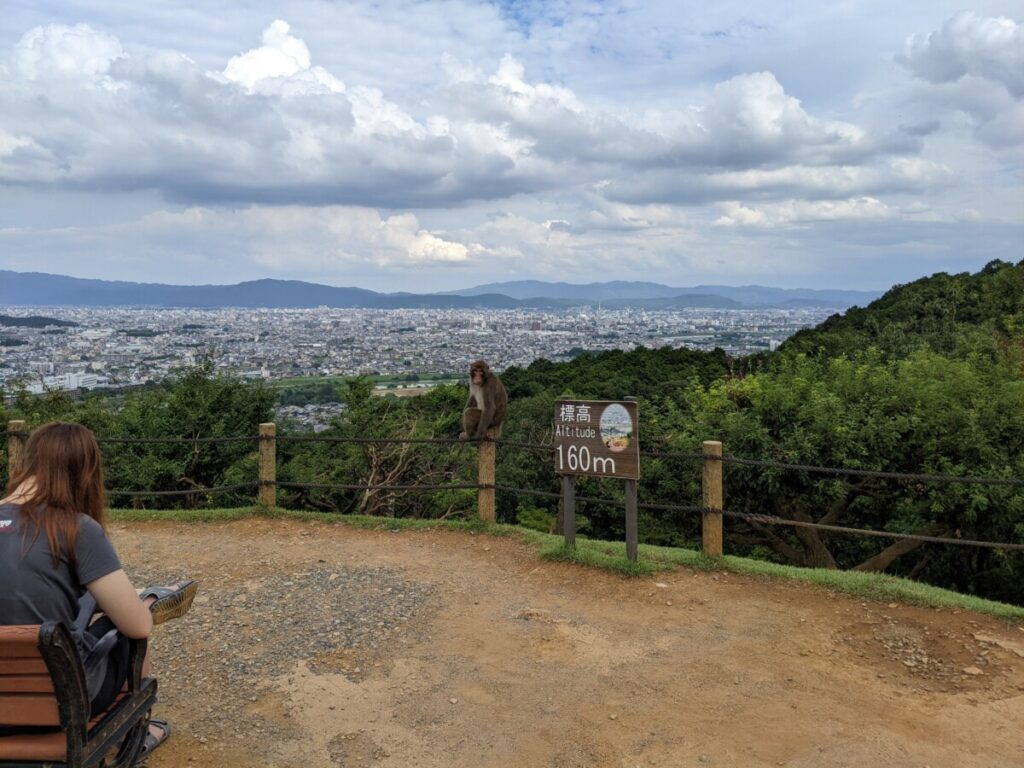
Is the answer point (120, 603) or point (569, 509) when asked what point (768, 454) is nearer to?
point (569, 509)

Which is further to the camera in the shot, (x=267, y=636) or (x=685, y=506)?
(x=685, y=506)

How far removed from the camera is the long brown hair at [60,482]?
263 cm

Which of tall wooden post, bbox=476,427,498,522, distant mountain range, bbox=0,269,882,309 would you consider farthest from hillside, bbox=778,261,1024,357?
distant mountain range, bbox=0,269,882,309

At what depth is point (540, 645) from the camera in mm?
4906

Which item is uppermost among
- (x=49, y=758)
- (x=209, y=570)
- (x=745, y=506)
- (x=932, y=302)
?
(x=932, y=302)

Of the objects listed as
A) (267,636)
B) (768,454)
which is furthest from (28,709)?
(768,454)

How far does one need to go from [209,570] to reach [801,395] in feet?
28.0

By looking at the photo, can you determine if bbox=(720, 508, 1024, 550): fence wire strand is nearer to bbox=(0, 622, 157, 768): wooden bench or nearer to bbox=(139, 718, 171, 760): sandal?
bbox=(139, 718, 171, 760): sandal

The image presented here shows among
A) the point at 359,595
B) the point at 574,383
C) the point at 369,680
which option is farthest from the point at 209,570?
the point at 574,383

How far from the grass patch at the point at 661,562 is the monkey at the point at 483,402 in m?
1.19

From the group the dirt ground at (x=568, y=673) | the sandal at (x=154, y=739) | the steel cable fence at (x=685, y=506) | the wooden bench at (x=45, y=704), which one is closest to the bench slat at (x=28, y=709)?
the wooden bench at (x=45, y=704)

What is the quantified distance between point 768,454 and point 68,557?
31.1 ft

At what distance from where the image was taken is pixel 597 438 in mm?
6344

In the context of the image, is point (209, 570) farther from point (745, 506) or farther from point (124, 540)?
point (745, 506)
